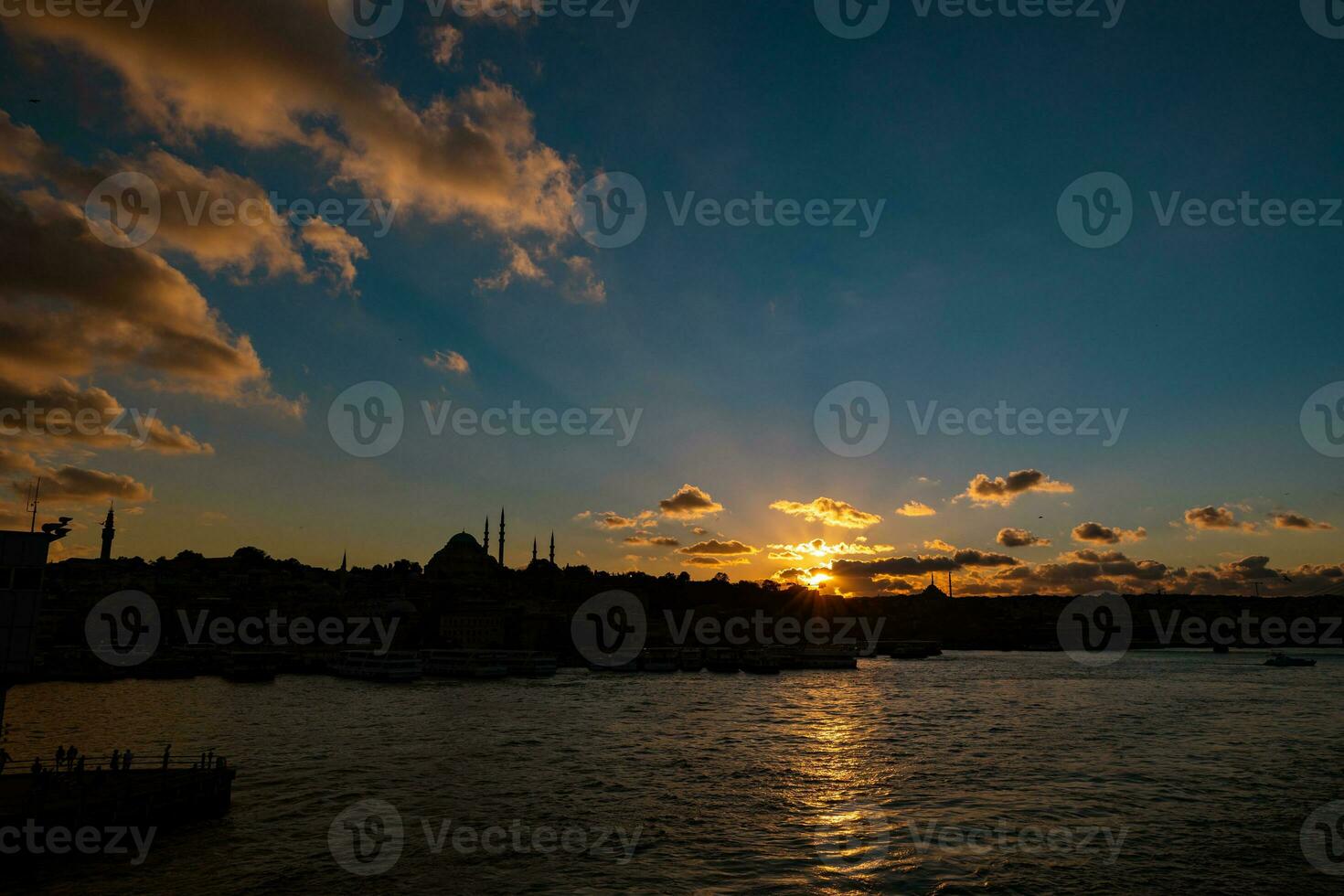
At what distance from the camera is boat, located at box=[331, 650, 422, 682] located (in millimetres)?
105688

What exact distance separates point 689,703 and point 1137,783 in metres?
48.8

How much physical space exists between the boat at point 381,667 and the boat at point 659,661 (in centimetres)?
4022

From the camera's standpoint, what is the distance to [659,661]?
140 meters

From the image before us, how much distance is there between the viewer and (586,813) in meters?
34.4

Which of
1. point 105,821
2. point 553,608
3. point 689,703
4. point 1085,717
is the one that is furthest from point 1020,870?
point 553,608

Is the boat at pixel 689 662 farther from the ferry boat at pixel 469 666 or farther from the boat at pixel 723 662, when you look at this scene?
the ferry boat at pixel 469 666

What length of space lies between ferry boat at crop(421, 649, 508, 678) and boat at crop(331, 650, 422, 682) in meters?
5.34

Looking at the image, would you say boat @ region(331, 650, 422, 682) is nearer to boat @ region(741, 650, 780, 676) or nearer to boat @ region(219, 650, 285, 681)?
boat @ region(219, 650, 285, 681)

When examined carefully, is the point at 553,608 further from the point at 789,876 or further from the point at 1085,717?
the point at 789,876

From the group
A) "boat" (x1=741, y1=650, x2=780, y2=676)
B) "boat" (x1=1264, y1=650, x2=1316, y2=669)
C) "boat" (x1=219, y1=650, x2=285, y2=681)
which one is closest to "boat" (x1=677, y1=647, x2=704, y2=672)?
"boat" (x1=741, y1=650, x2=780, y2=676)

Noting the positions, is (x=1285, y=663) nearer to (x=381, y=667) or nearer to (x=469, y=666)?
(x=469, y=666)

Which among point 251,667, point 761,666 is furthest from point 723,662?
point 251,667

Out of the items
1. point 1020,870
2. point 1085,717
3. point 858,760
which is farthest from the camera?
point 1085,717

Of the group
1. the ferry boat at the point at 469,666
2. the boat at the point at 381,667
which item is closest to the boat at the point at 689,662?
the ferry boat at the point at 469,666
